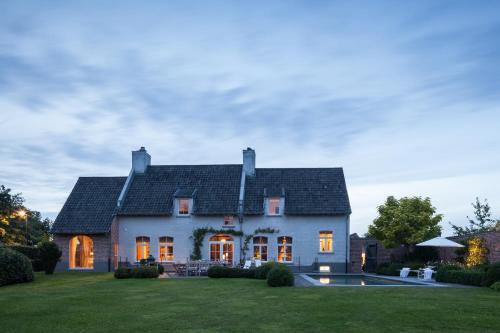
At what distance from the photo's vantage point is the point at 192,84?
25703mm

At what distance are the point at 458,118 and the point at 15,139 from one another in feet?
79.2

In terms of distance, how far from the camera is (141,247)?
32344 millimetres

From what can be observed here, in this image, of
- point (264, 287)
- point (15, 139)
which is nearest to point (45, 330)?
point (264, 287)

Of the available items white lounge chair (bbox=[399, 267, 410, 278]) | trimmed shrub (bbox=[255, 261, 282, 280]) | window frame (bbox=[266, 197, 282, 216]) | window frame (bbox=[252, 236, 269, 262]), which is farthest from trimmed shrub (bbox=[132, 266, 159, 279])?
white lounge chair (bbox=[399, 267, 410, 278])

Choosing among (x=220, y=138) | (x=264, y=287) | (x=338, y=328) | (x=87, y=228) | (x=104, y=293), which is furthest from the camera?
(x=220, y=138)

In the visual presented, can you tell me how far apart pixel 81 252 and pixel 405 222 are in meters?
21.9

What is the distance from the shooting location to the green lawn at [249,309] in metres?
10.7

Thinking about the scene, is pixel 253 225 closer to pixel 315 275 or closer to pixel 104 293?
pixel 315 275

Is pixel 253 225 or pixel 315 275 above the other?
pixel 253 225

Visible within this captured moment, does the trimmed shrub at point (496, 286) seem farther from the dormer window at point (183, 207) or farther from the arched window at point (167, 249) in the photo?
the arched window at point (167, 249)

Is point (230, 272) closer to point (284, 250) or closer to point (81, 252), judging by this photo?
point (284, 250)

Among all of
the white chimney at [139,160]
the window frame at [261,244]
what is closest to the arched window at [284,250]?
the window frame at [261,244]

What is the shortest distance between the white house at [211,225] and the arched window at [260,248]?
65 millimetres

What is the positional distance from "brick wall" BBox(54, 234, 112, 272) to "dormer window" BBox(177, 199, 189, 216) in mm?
4879
